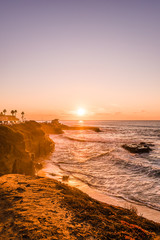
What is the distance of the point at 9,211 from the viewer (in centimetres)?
596

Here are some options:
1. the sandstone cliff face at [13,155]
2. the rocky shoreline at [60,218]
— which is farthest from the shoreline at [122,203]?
the sandstone cliff face at [13,155]

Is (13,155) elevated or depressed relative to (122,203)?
elevated

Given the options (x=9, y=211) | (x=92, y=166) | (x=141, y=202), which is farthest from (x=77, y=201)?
(x=92, y=166)

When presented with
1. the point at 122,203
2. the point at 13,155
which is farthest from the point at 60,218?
the point at 13,155

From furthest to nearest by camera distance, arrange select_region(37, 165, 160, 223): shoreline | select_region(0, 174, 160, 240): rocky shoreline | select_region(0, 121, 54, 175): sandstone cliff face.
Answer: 1. select_region(0, 121, 54, 175): sandstone cliff face
2. select_region(37, 165, 160, 223): shoreline
3. select_region(0, 174, 160, 240): rocky shoreline

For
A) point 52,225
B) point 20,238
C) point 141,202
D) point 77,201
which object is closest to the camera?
point 20,238

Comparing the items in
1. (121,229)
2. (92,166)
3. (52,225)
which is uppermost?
(52,225)

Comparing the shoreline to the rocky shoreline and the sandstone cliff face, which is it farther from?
the sandstone cliff face

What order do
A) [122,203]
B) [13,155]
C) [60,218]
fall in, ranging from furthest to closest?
1. [13,155]
2. [122,203]
3. [60,218]

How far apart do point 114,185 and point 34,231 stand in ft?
35.0

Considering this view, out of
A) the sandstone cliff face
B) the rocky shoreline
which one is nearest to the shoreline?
the rocky shoreline

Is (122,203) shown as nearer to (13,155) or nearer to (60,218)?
(60,218)

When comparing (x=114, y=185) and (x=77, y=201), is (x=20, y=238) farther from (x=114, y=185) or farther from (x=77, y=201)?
(x=114, y=185)

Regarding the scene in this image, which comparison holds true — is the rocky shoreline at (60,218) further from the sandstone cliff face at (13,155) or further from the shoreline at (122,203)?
the sandstone cliff face at (13,155)
